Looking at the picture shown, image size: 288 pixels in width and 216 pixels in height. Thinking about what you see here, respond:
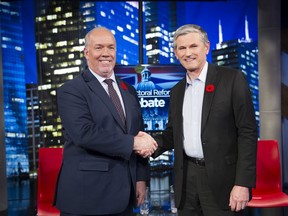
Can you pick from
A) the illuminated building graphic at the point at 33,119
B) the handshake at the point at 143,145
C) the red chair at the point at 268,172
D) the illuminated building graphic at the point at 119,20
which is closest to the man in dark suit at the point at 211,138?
the handshake at the point at 143,145

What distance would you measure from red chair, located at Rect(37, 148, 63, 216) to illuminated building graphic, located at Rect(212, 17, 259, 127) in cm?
394

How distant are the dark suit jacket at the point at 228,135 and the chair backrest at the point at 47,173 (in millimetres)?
2026

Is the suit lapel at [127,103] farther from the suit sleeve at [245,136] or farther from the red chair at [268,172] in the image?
the red chair at [268,172]

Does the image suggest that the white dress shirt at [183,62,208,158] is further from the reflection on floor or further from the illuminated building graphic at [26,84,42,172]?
the illuminated building graphic at [26,84,42,172]

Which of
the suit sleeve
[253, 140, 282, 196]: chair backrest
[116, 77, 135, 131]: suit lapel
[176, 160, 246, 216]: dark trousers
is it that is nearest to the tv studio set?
[253, 140, 282, 196]: chair backrest

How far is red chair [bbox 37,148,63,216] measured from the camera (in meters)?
3.54

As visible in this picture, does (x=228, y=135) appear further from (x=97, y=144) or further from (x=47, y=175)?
(x=47, y=175)

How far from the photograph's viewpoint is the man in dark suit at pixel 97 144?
80.4 inches

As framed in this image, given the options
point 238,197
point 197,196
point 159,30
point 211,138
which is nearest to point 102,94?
point 211,138

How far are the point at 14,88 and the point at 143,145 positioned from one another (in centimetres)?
528

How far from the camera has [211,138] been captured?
2.08m

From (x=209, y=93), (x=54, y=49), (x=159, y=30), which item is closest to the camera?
(x=209, y=93)

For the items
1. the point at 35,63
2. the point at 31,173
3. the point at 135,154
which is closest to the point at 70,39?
the point at 35,63

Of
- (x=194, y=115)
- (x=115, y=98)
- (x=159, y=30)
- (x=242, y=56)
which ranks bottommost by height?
(x=194, y=115)
